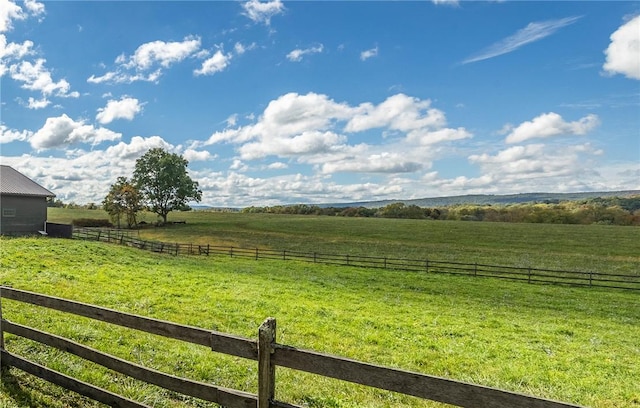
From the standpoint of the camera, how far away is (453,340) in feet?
31.2

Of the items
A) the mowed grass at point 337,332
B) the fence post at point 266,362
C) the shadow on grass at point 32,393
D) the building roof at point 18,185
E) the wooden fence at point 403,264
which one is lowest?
the wooden fence at point 403,264

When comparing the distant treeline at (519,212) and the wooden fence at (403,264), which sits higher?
the distant treeline at (519,212)

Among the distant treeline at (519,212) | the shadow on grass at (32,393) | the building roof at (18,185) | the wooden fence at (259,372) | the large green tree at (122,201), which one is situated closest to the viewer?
the wooden fence at (259,372)

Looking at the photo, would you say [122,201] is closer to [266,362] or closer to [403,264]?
[403,264]

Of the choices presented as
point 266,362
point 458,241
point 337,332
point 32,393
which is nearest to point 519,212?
point 458,241

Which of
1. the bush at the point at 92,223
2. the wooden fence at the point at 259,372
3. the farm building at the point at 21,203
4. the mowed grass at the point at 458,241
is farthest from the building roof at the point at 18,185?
the wooden fence at the point at 259,372

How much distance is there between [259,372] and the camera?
3402 millimetres

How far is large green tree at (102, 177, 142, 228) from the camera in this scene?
5928 centimetres

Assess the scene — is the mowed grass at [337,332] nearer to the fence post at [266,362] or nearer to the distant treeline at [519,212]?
the fence post at [266,362]

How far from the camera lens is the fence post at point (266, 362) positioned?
3377mm

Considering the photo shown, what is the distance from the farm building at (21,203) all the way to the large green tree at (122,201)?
2356 centimetres

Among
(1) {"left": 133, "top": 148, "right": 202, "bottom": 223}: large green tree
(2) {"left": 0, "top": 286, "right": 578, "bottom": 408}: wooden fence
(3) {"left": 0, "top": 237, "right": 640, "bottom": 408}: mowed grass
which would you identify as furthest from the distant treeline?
(2) {"left": 0, "top": 286, "right": 578, "bottom": 408}: wooden fence

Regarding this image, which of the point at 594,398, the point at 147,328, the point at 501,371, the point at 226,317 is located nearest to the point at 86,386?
the point at 147,328

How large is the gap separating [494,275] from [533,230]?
39.8m
